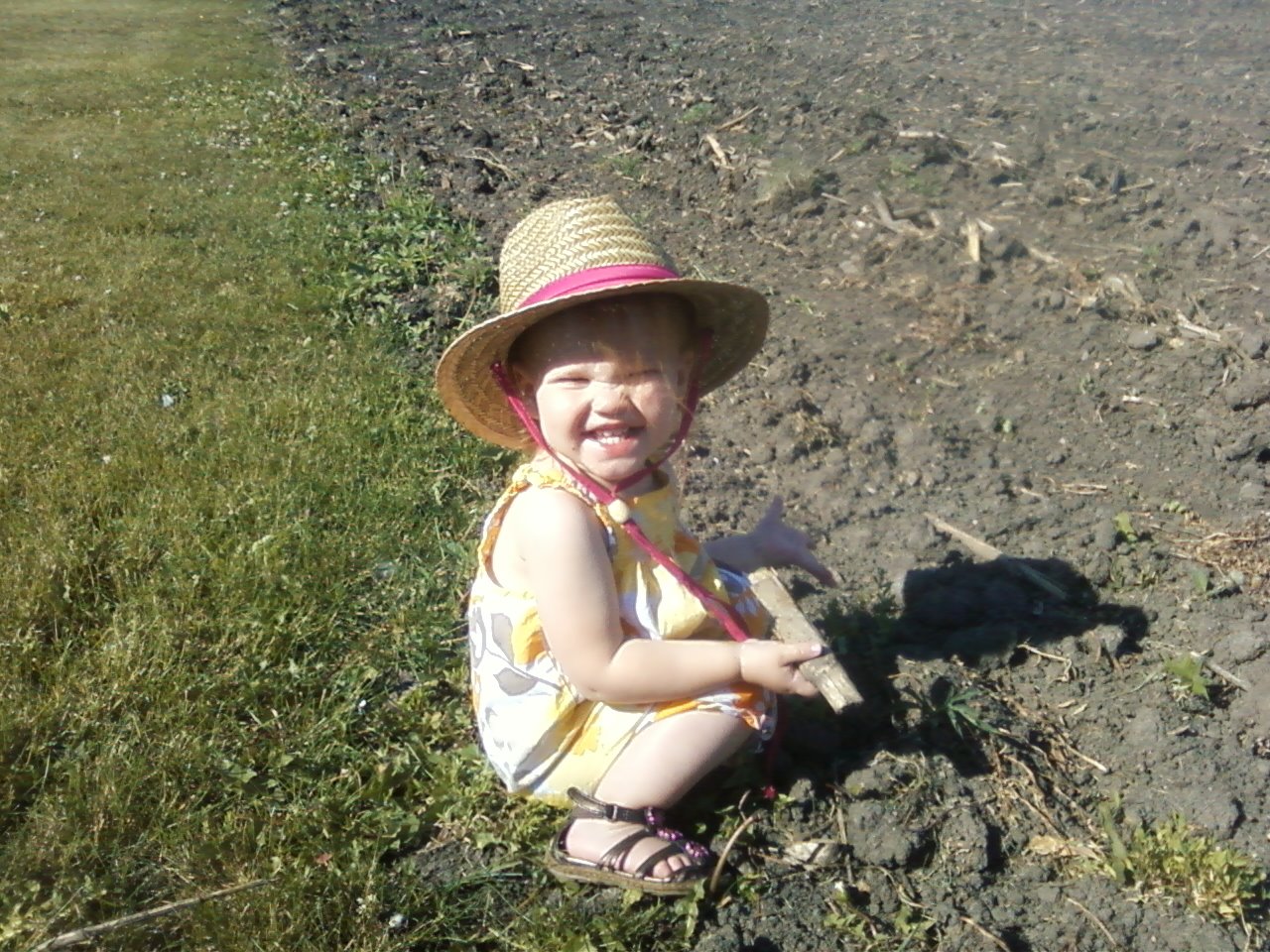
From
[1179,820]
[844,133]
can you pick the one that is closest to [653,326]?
[1179,820]

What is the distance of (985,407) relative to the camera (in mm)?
4484

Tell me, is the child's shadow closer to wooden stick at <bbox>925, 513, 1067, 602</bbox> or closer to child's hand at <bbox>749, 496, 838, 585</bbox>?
wooden stick at <bbox>925, 513, 1067, 602</bbox>

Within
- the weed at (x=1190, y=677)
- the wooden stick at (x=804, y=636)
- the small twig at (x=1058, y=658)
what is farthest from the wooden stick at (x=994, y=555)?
the wooden stick at (x=804, y=636)

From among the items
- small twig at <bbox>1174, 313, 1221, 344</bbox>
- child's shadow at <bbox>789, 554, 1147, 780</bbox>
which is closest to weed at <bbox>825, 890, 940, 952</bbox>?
child's shadow at <bbox>789, 554, 1147, 780</bbox>

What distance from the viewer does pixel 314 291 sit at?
5.89 meters

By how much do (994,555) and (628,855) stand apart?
172 centimetres

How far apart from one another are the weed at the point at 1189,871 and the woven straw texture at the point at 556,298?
141 centimetres

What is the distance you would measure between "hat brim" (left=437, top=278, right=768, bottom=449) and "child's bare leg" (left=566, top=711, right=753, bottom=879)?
783mm

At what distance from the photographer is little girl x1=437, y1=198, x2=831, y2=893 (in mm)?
2490

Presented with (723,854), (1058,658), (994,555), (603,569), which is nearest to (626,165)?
(994,555)

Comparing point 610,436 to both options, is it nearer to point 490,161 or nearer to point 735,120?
point 735,120

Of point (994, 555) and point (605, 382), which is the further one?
point (994, 555)

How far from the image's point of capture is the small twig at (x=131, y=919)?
234cm

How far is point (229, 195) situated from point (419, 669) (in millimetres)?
5360
